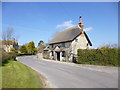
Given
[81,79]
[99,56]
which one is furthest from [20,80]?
[99,56]

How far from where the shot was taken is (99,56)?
1556 cm

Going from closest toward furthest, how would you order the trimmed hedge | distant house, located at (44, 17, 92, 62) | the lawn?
1. the lawn
2. the trimmed hedge
3. distant house, located at (44, 17, 92, 62)

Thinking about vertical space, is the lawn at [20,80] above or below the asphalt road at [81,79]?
above

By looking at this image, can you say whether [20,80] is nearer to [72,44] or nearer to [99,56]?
[99,56]

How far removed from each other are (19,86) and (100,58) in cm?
1338

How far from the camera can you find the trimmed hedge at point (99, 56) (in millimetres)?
14371

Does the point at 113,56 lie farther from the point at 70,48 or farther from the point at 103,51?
the point at 70,48

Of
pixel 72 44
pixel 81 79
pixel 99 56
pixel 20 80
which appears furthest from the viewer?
pixel 72 44

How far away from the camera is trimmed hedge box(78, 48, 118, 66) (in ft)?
47.1

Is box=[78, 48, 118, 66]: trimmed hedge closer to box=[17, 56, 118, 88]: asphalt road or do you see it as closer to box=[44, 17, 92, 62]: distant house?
box=[17, 56, 118, 88]: asphalt road

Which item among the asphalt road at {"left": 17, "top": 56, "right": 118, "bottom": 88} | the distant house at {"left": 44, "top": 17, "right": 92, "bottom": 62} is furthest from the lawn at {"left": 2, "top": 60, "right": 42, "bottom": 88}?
the distant house at {"left": 44, "top": 17, "right": 92, "bottom": 62}

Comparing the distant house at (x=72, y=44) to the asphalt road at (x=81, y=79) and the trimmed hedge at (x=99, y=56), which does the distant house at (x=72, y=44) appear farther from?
the asphalt road at (x=81, y=79)

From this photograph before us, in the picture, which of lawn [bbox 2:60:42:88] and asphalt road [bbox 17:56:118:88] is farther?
asphalt road [bbox 17:56:118:88]

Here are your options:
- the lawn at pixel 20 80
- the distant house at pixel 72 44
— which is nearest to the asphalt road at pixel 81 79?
the lawn at pixel 20 80
